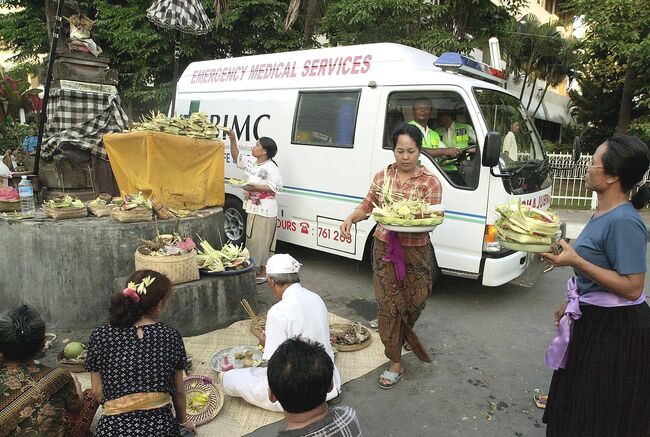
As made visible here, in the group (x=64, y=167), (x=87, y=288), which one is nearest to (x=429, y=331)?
(x=87, y=288)

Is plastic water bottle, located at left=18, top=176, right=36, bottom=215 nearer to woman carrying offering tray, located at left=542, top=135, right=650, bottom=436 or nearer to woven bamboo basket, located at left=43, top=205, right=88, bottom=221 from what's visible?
woven bamboo basket, located at left=43, top=205, right=88, bottom=221

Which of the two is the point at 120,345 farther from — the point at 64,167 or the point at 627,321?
the point at 64,167

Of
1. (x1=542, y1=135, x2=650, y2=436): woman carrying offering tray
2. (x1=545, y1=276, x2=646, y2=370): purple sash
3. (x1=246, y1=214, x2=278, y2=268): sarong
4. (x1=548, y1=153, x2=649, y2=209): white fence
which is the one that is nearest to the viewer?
(x1=542, y1=135, x2=650, y2=436): woman carrying offering tray

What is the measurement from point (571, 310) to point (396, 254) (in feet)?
4.54

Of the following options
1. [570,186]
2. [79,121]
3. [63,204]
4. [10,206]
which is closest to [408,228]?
[63,204]

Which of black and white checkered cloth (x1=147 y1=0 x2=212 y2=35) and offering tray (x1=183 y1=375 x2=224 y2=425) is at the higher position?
black and white checkered cloth (x1=147 y1=0 x2=212 y2=35)

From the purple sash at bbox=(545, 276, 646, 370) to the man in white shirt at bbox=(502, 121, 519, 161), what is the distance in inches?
119

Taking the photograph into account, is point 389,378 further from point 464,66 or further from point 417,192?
point 464,66

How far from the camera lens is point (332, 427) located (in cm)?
169

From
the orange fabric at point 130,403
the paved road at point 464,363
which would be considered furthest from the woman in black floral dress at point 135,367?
the paved road at point 464,363

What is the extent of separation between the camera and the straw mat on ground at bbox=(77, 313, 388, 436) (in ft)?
10.5

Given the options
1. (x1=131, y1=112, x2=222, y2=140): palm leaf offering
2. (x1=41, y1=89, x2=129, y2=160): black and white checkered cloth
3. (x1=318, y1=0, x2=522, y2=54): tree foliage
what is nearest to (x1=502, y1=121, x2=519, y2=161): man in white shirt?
(x1=131, y1=112, x2=222, y2=140): palm leaf offering

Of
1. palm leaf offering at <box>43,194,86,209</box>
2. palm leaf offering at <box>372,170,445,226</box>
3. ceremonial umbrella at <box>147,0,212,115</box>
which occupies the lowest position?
palm leaf offering at <box>43,194,86,209</box>

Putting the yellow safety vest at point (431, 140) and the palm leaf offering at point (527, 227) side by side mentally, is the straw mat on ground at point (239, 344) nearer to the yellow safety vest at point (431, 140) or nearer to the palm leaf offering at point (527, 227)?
the palm leaf offering at point (527, 227)
